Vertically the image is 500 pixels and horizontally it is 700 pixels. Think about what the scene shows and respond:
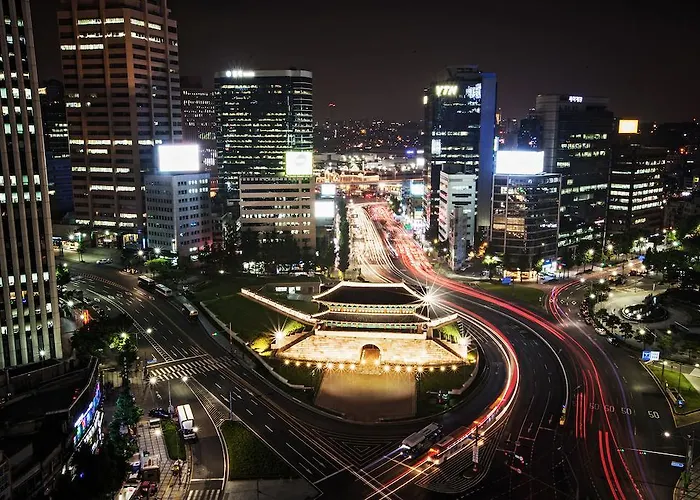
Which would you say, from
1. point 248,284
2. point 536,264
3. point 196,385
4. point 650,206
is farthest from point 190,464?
point 650,206

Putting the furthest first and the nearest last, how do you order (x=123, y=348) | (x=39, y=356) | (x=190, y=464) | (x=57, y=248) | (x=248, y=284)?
(x=57, y=248), (x=248, y=284), (x=123, y=348), (x=39, y=356), (x=190, y=464)

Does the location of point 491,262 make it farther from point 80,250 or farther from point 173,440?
point 80,250

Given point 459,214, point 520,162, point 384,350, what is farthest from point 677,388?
point 459,214

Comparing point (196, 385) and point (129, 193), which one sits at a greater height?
point (129, 193)

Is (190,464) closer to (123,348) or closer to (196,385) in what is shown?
(196,385)

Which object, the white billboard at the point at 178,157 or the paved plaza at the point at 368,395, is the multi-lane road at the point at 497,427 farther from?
the white billboard at the point at 178,157

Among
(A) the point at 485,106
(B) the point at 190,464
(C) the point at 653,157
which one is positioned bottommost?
(B) the point at 190,464
